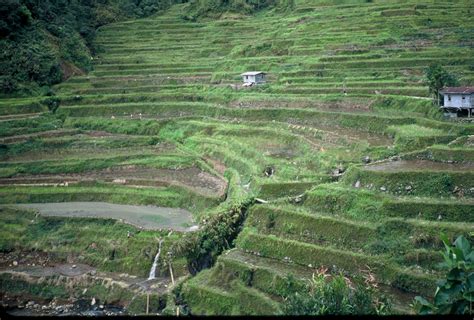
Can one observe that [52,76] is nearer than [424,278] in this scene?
No

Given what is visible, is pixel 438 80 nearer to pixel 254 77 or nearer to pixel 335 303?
pixel 254 77

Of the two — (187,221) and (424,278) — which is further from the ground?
(424,278)

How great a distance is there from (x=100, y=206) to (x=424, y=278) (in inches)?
517

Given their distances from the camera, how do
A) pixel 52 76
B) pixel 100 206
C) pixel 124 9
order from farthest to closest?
pixel 124 9
pixel 52 76
pixel 100 206

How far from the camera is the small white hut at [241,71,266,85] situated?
30.4m

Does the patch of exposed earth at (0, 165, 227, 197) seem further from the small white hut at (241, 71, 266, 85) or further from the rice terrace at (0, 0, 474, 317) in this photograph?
the small white hut at (241, 71, 266, 85)

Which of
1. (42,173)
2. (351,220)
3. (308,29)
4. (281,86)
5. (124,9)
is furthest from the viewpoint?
(124,9)

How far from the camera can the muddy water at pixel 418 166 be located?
50.7 ft

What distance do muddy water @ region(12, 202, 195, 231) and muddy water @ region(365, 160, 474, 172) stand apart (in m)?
6.58

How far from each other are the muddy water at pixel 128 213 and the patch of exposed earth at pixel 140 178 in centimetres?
141

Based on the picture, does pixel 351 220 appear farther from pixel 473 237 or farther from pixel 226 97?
pixel 226 97

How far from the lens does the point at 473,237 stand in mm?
12422

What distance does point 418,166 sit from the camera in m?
16.1

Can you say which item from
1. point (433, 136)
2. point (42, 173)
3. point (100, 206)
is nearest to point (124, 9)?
point (42, 173)
